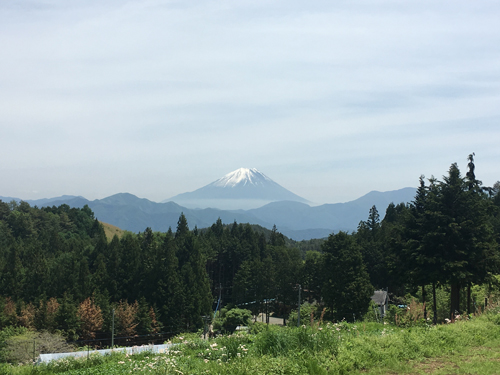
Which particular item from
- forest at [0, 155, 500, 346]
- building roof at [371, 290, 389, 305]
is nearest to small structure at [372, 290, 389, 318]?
building roof at [371, 290, 389, 305]

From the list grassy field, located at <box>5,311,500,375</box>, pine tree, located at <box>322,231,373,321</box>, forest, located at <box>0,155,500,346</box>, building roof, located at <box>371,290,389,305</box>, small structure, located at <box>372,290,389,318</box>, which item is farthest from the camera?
building roof, located at <box>371,290,389,305</box>

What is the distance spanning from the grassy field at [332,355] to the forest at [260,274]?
12.6 metres

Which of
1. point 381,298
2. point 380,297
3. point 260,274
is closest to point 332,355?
point 381,298

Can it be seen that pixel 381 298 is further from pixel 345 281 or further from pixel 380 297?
pixel 345 281

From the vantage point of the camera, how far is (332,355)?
7801 millimetres

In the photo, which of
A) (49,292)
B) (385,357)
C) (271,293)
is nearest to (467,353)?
(385,357)

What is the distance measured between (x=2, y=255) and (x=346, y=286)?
2289 inches

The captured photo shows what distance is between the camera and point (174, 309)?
5212cm

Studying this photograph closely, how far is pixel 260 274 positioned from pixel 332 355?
52069 millimetres

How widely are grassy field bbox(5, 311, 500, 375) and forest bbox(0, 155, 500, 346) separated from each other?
12.6 m

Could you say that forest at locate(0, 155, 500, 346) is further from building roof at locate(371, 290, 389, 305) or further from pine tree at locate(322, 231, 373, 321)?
building roof at locate(371, 290, 389, 305)

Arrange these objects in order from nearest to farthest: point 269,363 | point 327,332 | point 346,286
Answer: point 269,363 → point 327,332 → point 346,286

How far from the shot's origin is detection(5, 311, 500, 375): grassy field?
286 inches

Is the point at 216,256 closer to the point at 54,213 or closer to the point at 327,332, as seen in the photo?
the point at 54,213
